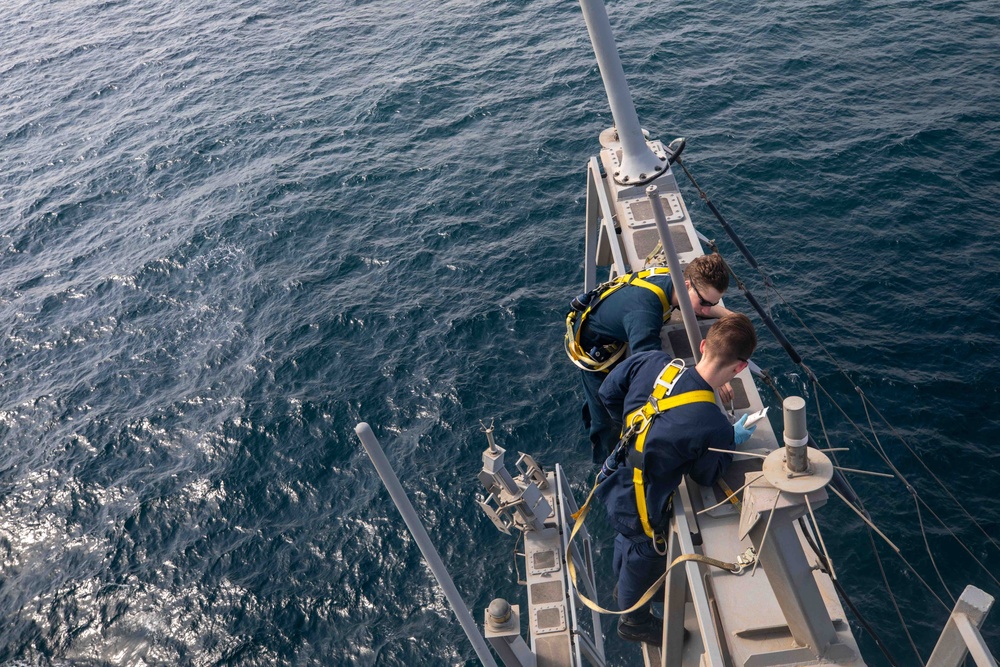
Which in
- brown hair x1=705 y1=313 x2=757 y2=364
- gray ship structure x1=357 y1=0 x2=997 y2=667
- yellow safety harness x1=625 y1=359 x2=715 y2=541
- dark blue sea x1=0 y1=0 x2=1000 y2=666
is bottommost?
dark blue sea x1=0 y1=0 x2=1000 y2=666

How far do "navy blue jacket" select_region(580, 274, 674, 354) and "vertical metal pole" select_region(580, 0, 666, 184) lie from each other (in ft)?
16.0

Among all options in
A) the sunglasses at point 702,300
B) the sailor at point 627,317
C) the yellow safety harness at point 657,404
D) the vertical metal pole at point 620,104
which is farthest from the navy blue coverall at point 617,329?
the vertical metal pole at point 620,104

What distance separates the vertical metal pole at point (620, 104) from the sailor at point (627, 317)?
4.74m

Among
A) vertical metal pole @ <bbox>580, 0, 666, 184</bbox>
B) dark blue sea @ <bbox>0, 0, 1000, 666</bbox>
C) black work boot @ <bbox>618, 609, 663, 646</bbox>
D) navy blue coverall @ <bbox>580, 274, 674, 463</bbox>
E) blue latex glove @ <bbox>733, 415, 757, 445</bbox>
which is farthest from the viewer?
dark blue sea @ <bbox>0, 0, 1000, 666</bbox>

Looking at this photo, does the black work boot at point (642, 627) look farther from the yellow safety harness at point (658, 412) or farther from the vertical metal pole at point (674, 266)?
the vertical metal pole at point (674, 266)

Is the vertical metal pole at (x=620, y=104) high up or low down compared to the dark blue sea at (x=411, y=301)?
up

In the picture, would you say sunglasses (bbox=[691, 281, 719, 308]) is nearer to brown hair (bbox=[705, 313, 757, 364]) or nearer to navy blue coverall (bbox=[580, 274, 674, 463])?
navy blue coverall (bbox=[580, 274, 674, 463])

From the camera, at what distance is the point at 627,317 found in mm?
9938

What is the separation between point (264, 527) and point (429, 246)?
41.2ft

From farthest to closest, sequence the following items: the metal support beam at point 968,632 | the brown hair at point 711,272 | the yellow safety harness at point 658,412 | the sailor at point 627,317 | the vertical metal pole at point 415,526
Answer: the sailor at point 627,317 → the brown hair at point 711,272 → the yellow safety harness at point 658,412 → the vertical metal pole at point 415,526 → the metal support beam at point 968,632

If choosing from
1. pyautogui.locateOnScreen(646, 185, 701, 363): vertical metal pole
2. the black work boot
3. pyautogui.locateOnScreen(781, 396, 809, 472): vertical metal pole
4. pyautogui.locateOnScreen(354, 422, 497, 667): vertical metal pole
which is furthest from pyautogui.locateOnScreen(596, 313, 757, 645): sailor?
the black work boot

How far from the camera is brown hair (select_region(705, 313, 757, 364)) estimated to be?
7.33 meters

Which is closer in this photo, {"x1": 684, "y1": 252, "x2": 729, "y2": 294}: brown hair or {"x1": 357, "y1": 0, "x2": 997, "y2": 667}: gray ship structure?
{"x1": 357, "y1": 0, "x2": 997, "y2": 667}: gray ship structure

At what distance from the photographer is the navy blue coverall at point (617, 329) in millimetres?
9664
